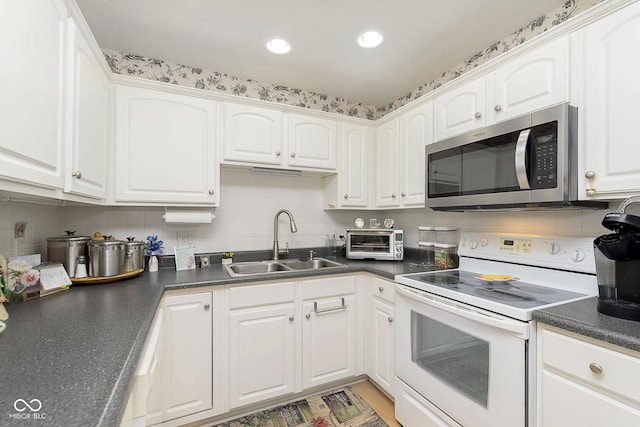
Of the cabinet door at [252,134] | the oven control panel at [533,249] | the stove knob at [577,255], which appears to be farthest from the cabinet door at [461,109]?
the cabinet door at [252,134]

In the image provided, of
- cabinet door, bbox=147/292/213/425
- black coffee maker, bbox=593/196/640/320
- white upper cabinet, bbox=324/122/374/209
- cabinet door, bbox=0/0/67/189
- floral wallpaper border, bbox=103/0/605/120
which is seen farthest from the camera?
white upper cabinet, bbox=324/122/374/209

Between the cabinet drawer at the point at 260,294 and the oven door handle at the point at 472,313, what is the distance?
28.6 inches

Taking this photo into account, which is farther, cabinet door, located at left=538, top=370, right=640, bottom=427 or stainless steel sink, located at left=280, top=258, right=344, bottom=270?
stainless steel sink, located at left=280, top=258, right=344, bottom=270

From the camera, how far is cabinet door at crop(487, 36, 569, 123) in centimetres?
130

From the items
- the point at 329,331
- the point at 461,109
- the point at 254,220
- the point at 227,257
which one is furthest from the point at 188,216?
the point at 461,109

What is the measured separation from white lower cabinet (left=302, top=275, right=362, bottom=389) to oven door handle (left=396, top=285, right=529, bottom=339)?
0.52 m

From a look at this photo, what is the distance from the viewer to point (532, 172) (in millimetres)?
1338

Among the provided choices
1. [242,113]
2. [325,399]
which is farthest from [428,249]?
[242,113]

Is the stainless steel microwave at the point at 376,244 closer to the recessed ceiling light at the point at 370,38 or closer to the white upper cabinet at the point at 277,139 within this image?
the white upper cabinet at the point at 277,139

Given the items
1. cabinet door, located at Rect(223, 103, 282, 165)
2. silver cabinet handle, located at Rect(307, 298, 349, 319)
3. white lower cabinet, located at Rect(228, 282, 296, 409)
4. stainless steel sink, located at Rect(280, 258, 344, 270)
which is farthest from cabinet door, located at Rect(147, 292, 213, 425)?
cabinet door, located at Rect(223, 103, 282, 165)

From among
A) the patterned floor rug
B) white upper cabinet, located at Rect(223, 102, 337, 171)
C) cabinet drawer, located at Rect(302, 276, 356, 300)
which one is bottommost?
the patterned floor rug

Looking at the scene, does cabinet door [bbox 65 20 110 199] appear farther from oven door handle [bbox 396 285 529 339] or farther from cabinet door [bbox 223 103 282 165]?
oven door handle [bbox 396 285 529 339]

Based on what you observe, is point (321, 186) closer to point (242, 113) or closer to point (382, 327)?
point (242, 113)

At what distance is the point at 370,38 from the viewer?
6.05 feet
